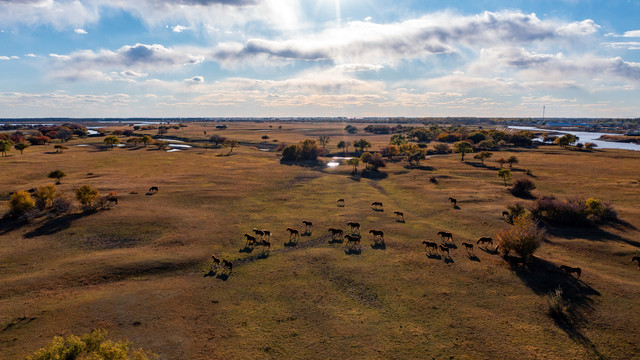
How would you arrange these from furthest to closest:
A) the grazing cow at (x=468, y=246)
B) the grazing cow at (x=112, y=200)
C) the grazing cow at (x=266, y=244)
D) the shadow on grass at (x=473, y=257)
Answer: the grazing cow at (x=112, y=200), the grazing cow at (x=266, y=244), the grazing cow at (x=468, y=246), the shadow on grass at (x=473, y=257)

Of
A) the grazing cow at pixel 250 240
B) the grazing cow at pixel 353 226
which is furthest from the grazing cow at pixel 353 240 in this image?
the grazing cow at pixel 250 240

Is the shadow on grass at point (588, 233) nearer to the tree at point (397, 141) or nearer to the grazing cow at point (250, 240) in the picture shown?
the grazing cow at point (250, 240)

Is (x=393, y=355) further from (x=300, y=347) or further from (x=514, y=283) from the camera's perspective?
(x=514, y=283)

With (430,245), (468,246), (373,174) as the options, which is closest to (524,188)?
(468,246)

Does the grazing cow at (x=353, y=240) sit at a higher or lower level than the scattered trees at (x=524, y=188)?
lower

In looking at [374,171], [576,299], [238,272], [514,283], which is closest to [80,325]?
[238,272]

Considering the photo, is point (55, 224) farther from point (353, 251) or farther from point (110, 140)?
point (110, 140)

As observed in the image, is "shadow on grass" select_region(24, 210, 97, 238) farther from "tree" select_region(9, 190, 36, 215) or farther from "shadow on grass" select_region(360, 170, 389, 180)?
"shadow on grass" select_region(360, 170, 389, 180)
